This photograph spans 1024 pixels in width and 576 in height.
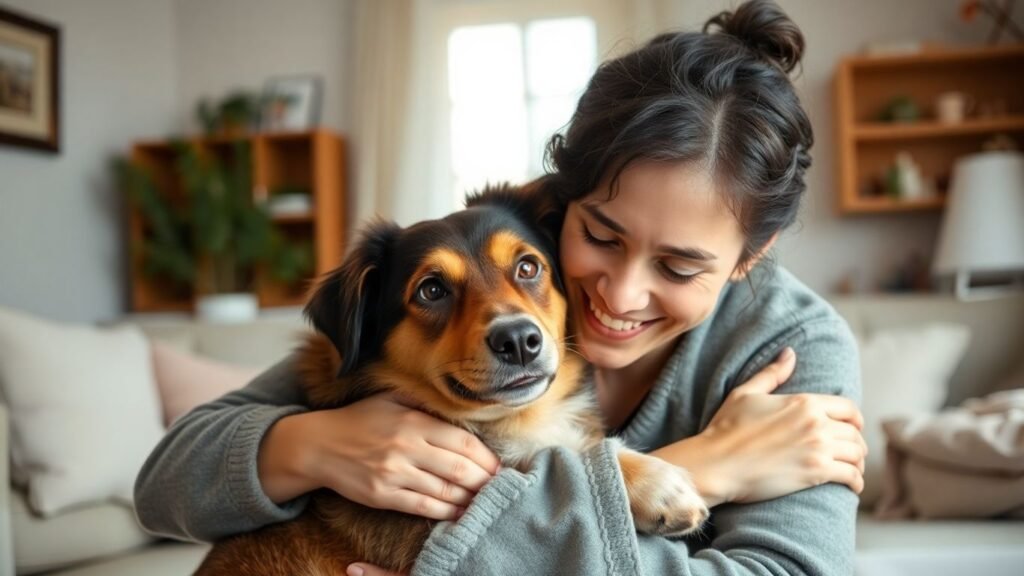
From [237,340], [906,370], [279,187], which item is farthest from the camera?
[279,187]

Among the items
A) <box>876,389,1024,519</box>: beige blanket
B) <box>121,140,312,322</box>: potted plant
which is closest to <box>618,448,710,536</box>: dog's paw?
<box>876,389,1024,519</box>: beige blanket

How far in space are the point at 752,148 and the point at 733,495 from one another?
0.51 meters

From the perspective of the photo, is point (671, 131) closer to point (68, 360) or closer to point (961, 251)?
point (68, 360)

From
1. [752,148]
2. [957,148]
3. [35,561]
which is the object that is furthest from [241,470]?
[957,148]

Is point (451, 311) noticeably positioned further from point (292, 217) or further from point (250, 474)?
point (292, 217)

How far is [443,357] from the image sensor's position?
1.29m

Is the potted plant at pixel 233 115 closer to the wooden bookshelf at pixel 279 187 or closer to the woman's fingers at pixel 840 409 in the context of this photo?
the wooden bookshelf at pixel 279 187

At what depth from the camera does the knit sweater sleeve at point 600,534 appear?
106cm

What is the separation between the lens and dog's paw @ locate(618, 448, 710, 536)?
1.15 meters

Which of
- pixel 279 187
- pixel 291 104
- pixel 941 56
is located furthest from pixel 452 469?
pixel 291 104

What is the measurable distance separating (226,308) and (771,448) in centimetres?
421

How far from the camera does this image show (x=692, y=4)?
4828 millimetres

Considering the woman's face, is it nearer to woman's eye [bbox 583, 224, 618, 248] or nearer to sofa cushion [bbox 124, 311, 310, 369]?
woman's eye [bbox 583, 224, 618, 248]

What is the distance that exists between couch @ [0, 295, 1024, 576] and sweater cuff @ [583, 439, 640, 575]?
35.0 inches
